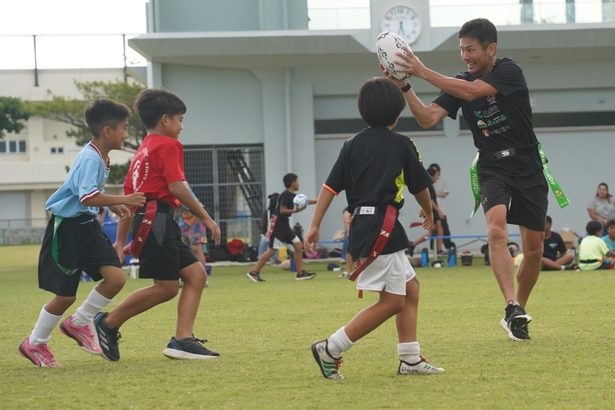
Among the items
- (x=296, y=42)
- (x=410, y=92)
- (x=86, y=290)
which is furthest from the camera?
(x=296, y=42)

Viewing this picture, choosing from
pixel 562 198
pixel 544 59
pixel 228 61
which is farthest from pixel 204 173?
pixel 562 198

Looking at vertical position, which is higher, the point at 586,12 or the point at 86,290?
the point at 586,12

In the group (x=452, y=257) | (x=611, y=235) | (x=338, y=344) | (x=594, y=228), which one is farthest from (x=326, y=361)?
(x=452, y=257)

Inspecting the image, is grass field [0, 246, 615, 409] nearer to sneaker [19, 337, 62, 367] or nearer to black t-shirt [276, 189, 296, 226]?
sneaker [19, 337, 62, 367]

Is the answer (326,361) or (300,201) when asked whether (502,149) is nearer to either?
(326,361)

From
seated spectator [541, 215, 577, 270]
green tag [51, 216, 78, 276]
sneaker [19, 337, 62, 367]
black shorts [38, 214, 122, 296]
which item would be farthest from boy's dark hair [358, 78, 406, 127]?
seated spectator [541, 215, 577, 270]

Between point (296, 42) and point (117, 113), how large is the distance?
16645 millimetres

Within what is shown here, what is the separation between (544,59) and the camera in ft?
84.5

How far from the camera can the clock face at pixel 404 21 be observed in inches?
950

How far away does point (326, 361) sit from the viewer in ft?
20.5

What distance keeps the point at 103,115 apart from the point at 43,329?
4.58 feet

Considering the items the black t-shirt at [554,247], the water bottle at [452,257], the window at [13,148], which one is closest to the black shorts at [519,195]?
the black t-shirt at [554,247]

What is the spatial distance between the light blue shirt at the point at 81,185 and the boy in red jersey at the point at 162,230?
0.75 feet

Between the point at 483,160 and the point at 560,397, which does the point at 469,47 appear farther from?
the point at 560,397
